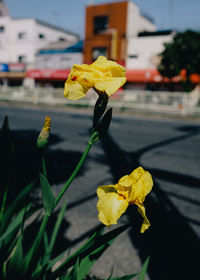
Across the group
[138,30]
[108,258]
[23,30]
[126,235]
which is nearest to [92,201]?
[126,235]

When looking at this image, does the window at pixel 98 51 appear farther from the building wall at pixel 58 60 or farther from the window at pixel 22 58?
the window at pixel 22 58

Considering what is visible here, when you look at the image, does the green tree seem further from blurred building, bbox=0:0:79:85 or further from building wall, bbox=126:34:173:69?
blurred building, bbox=0:0:79:85

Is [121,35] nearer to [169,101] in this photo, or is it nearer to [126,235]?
[169,101]

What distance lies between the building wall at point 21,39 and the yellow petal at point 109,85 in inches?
1188

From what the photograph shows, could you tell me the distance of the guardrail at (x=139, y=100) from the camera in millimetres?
12922

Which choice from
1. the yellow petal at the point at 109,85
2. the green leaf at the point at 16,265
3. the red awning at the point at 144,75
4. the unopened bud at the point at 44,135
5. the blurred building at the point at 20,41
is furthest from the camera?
the blurred building at the point at 20,41

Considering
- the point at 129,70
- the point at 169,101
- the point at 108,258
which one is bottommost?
the point at 108,258

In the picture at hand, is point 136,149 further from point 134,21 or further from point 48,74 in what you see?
point 48,74

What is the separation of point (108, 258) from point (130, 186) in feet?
5.40

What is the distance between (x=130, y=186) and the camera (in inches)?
32.3

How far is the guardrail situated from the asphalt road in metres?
5.54

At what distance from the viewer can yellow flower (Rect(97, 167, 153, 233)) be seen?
2.51 ft

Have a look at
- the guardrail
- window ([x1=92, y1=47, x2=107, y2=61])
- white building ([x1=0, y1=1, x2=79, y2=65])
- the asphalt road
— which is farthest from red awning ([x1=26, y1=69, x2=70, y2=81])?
the asphalt road

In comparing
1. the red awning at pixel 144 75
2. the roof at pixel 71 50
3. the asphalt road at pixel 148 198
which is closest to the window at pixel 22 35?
the roof at pixel 71 50
